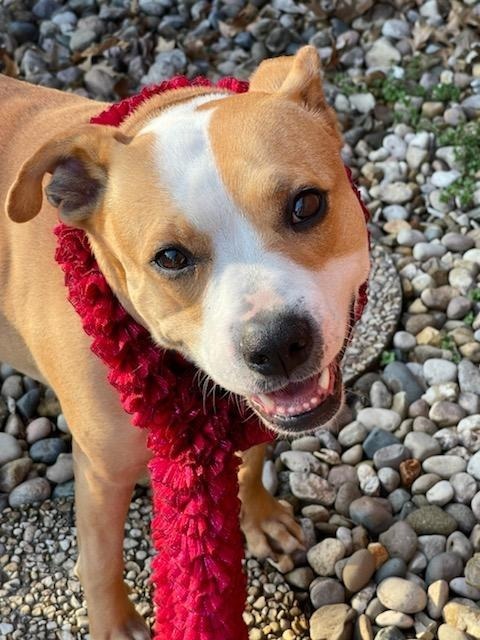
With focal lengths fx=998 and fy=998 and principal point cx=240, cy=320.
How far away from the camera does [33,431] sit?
12.4ft

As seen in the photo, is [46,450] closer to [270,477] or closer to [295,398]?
[270,477]

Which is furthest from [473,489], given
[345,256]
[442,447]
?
[345,256]

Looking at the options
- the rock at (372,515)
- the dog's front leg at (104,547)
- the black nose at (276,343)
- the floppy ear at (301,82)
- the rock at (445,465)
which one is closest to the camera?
the black nose at (276,343)

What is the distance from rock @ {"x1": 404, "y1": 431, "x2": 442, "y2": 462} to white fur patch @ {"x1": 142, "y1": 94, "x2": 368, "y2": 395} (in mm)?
1243

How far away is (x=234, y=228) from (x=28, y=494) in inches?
66.3

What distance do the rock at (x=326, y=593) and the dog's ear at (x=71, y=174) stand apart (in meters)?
1.44

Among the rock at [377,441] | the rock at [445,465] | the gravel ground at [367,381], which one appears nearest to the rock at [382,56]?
the gravel ground at [367,381]

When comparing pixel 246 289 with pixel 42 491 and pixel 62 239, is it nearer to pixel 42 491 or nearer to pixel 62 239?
pixel 62 239

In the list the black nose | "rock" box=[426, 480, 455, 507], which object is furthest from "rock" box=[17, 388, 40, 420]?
the black nose

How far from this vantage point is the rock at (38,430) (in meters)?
3.77

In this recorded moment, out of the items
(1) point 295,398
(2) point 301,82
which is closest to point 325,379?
(1) point 295,398

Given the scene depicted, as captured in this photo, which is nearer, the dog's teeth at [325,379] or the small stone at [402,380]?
the dog's teeth at [325,379]

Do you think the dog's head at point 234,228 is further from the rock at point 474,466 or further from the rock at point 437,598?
the rock at point 474,466

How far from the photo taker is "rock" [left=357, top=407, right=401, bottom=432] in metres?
3.68
